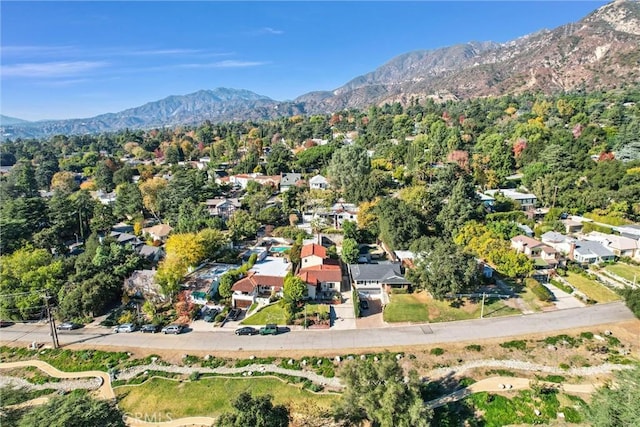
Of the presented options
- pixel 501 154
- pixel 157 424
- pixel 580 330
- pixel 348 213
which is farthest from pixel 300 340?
pixel 501 154

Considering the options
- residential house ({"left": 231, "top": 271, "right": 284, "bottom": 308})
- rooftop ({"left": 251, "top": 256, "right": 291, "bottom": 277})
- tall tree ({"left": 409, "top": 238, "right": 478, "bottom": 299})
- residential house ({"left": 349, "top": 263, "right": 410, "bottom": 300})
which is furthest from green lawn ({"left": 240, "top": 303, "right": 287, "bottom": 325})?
tall tree ({"left": 409, "top": 238, "right": 478, "bottom": 299})

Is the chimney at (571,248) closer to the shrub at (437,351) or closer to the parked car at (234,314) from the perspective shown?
the shrub at (437,351)

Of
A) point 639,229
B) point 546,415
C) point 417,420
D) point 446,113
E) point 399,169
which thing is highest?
point 446,113

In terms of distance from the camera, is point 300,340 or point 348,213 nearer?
point 300,340

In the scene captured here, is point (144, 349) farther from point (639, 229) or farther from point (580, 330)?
point (639, 229)

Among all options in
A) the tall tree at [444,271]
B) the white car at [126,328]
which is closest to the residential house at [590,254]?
the tall tree at [444,271]

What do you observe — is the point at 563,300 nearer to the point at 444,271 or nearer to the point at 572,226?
the point at 444,271

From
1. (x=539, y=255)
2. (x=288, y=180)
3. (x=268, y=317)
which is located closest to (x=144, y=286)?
(x=268, y=317)
